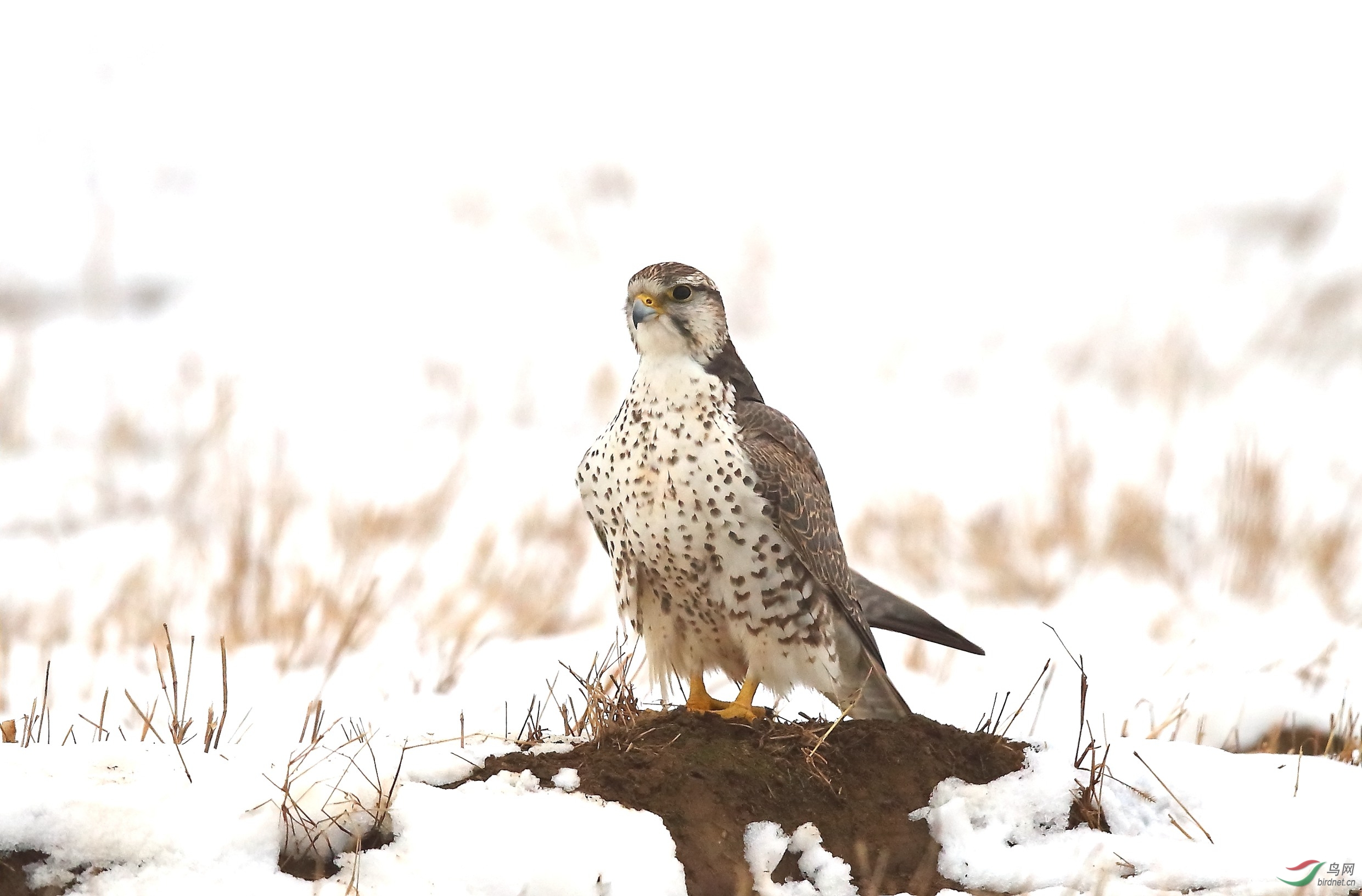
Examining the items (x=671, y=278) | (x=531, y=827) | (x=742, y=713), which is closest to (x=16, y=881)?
(x=531, y=827)

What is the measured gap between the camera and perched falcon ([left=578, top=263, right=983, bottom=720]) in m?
3.21

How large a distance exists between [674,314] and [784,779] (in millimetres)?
1179

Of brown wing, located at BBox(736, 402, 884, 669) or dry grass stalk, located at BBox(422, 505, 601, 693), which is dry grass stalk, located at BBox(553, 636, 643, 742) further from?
dry grass stalk, located at BBox(422, 505, 601, 693)

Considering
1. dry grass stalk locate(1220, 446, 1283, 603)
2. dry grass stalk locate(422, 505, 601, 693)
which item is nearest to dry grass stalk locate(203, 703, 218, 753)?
dry grass stalk locate(422, 505, 601, 693)

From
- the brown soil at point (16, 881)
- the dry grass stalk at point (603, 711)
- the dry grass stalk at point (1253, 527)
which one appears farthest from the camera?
the dry grass stalk at point (1253, 527)

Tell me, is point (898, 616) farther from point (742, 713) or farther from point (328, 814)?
point (328, 814)

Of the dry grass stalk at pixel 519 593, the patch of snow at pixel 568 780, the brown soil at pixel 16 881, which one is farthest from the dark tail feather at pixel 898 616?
the brown soil at pixel 16 881

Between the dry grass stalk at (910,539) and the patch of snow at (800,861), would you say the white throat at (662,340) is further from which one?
the dry grass stalk at (910,539)

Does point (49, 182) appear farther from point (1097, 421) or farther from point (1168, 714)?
point (1168, 714)

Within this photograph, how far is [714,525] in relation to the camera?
3.19 metres

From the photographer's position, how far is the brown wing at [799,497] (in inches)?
129

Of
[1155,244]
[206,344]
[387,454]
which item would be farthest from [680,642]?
[1155,244]

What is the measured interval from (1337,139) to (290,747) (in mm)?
12651

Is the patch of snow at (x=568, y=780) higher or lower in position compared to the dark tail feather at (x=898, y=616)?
lower
